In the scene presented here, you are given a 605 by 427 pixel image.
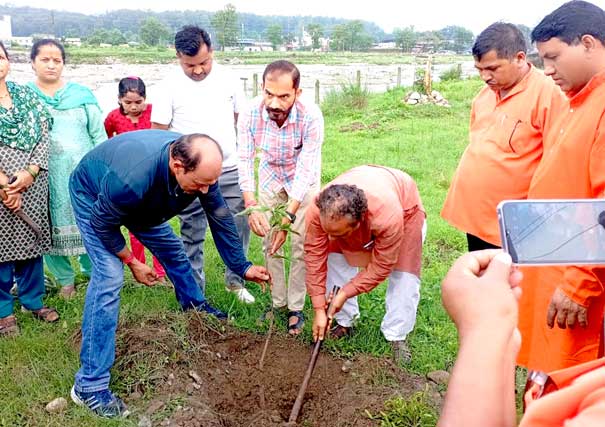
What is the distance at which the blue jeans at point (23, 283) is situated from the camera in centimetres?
399

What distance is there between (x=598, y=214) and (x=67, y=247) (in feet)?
12.8

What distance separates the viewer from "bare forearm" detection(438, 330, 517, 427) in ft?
3.44

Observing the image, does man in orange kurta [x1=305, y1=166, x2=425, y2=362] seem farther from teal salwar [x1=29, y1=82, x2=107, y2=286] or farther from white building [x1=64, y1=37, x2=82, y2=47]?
white building [x1=64, y1=37, x2=82, y2=47]

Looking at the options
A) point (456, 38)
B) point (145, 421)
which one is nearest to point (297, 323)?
point (145, 421)

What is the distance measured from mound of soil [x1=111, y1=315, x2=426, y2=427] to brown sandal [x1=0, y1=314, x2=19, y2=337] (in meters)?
0.80

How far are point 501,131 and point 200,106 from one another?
2183 mm

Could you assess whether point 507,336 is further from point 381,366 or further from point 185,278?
point 185,278

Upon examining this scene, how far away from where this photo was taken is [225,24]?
108 ft

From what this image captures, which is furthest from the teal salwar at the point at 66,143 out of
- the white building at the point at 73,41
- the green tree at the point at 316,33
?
the green tree at the point at 316,33

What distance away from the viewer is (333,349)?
13.0 feet

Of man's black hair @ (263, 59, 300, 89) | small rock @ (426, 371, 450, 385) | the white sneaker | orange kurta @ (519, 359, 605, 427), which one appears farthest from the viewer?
the white sneaker

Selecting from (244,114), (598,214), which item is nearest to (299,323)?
(244,114)

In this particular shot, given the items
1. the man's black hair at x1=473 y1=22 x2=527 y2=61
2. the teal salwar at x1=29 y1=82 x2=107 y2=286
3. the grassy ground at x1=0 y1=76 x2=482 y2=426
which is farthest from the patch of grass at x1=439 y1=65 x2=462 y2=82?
the man's black hair at x1=473 y1=22 x2=527 y2=61

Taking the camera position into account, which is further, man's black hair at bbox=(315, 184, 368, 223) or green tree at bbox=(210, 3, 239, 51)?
green tree at bbox=(210, 3, 239, 51)
